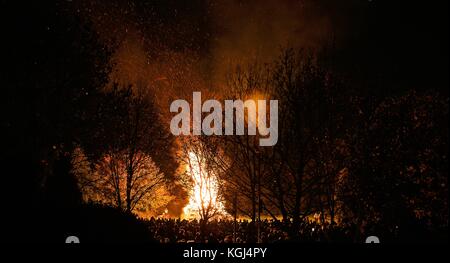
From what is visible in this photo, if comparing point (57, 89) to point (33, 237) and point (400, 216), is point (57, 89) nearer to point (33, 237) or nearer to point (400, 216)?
point (33, 237)

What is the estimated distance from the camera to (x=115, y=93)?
19.8 m

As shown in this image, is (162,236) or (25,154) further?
(162,236)

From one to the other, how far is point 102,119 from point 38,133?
3.07m

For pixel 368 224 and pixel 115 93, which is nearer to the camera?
pixel 368 224

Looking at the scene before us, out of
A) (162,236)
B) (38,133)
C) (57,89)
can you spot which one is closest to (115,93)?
(57,89)

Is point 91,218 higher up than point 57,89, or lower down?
lower down
